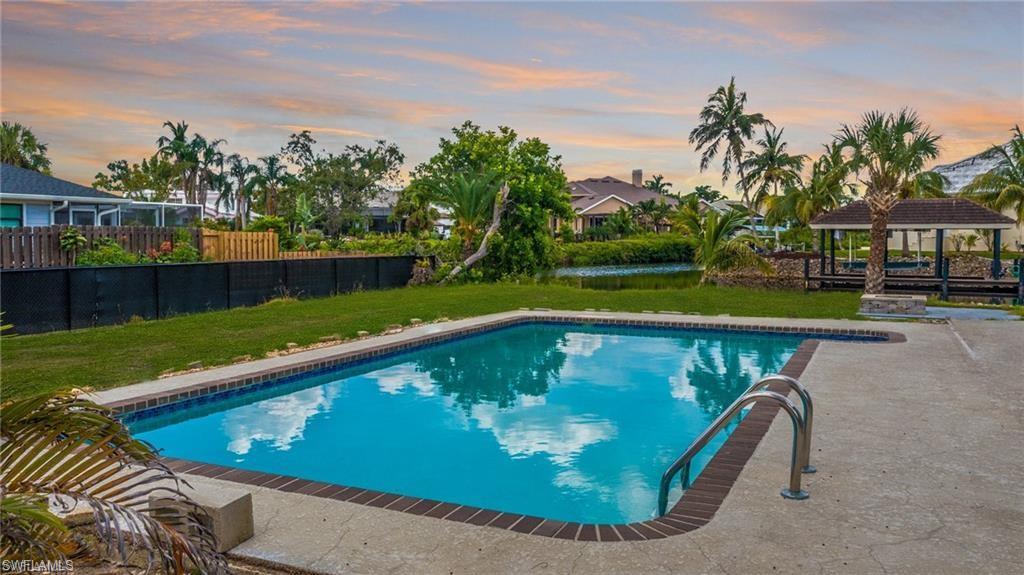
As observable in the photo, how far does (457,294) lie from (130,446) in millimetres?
17991

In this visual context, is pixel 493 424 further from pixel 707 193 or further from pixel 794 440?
pixel 707 193

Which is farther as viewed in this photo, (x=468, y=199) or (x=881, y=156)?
(x=468, y=199)

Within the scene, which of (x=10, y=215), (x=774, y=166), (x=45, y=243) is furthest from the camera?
(x=774, y=166)

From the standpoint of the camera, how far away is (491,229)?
25.3 m

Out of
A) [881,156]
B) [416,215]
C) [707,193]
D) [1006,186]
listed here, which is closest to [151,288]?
[881,156]

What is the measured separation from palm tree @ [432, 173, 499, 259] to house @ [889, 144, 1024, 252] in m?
26.3

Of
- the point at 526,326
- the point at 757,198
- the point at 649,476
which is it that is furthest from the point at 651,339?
the point at 757,198

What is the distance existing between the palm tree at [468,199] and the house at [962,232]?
26279 millimetres

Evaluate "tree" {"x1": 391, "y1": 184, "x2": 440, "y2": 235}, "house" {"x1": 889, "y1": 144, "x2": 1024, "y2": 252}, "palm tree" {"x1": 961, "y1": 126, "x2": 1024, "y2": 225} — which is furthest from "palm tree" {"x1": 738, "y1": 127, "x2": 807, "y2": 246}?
"tree" {"x1": 391, "y1": 184, "x2": 440, "y2": 235}

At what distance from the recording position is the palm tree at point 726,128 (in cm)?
4794

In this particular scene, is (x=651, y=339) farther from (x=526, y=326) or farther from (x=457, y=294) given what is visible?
(x=457, y=294)

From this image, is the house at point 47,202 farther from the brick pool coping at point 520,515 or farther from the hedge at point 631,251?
the hedge at point 631,251

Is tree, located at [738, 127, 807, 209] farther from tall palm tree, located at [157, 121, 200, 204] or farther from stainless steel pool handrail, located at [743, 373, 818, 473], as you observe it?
tall palm tree, located at [157, 121, 200, 204]

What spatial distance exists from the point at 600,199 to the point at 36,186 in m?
40.6
